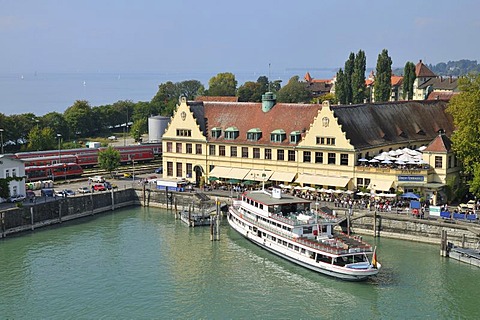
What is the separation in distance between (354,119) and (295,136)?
6.80 metres

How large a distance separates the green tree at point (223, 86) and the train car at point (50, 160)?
86.8 meters

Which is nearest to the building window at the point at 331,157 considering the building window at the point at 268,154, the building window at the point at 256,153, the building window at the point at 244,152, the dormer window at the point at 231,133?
the building window at the point at 268,154

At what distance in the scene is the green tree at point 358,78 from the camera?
12300 centimetres

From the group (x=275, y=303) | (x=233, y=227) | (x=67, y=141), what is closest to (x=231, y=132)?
(x=233, y=227)

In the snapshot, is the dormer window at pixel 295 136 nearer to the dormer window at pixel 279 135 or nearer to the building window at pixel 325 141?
the dormer window at pixel 279 135

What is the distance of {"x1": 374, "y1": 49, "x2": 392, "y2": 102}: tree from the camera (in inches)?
4584

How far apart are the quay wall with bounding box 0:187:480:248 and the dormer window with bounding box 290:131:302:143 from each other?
389 inches

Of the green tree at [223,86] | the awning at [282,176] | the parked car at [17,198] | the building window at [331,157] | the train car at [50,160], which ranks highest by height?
the green tree at [223,86]

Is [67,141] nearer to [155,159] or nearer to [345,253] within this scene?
[155,159]

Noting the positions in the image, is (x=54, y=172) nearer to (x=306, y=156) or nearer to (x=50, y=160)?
(x=50, y=160)

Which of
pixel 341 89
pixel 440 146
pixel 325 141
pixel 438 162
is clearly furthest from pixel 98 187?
pixel 341 89

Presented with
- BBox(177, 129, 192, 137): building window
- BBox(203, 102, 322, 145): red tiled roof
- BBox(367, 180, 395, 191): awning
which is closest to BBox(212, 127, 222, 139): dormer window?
BBox(203, 102, 322, 145): red tiled roof

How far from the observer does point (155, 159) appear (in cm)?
10506

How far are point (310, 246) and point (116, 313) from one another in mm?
15990
